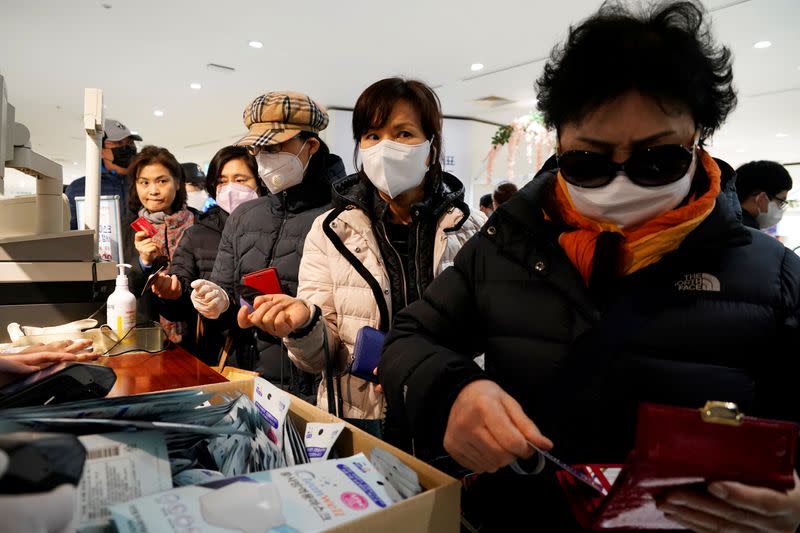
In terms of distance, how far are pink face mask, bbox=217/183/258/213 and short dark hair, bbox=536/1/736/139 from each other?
2025mm

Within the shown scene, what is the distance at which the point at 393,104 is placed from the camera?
5.12 feet

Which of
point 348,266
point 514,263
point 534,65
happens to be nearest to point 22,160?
point 348,266

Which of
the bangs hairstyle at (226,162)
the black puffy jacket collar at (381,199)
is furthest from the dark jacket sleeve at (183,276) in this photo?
the black puffy jacket collar at (381,199)

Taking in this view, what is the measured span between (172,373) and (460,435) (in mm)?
1104

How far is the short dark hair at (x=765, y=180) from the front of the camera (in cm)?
337

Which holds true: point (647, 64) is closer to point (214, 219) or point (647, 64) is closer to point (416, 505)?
point (416, 505)

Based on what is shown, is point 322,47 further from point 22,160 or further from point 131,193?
point 22,160

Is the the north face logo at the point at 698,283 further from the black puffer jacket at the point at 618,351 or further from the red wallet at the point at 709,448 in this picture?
the red wallet at the point at 709,448

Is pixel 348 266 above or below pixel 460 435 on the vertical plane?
above

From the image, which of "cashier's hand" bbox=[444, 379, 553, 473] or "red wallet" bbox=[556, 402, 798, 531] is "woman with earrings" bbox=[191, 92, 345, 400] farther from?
"red wallet" bbox=[556, 402, 798, 531]

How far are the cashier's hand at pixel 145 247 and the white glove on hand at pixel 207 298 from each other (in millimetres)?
835

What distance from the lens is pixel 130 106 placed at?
8992mm

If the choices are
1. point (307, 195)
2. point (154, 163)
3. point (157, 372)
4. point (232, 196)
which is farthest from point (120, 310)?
point (154, 163)

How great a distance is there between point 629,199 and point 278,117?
150 cm
